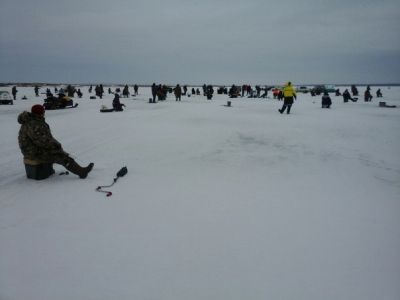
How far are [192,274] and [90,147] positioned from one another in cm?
641

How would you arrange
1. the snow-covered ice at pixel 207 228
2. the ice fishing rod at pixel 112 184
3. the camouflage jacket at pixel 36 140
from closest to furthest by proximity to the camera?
the snow-covered ice at pixel 207 228, the ice fishing rod at pixel 112 184, the camouflage jacket at pixel 36 140

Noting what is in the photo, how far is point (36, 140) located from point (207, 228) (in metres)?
3.41

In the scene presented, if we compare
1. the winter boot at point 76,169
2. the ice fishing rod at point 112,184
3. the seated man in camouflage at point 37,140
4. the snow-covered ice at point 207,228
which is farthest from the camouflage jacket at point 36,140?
the ice fishing rod at point 112,184

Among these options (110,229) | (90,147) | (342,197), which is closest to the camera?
(110,229)

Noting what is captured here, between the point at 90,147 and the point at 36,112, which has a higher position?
the point at 36,112

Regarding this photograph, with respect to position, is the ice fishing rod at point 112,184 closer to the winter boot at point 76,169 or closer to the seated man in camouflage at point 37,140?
the winter boot at point 76,169

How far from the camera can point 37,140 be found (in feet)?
17.5

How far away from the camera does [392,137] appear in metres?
9.84

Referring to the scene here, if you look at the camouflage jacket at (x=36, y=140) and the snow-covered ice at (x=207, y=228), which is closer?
the snow-covered ice at (x=207, y=228)

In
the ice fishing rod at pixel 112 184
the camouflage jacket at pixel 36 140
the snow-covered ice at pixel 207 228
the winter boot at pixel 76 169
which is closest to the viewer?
the snow-covered ice at pixel 207 228

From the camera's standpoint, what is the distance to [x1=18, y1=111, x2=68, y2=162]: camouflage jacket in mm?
5348

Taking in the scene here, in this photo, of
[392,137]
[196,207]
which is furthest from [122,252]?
[392,137]

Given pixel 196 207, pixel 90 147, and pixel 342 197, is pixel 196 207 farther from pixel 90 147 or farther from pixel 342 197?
pixel 90 147

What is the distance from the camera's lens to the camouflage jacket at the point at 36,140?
5348 millimetres
